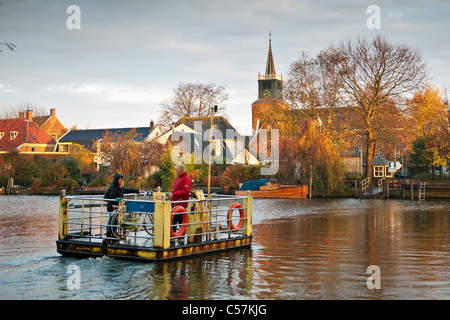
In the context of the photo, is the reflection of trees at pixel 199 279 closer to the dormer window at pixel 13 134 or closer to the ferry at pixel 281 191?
the ferry at pixel 281 191

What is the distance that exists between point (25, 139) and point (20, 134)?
1.94 meters

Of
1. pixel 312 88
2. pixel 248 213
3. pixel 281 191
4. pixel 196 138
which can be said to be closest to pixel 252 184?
pixel 281 191

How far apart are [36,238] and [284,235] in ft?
31.4

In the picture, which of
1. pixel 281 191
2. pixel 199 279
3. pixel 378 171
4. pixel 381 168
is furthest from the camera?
pixel 378 171

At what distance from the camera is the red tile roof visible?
83125mm

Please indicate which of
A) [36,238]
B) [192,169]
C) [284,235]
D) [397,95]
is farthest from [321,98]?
[36,238]

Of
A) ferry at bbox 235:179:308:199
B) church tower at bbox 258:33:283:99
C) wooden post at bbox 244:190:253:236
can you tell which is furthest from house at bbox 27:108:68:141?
wooden post at bbox 244:190:253:236

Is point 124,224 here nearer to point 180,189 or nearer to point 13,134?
point 180,189

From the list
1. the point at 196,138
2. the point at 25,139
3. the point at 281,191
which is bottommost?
the point at 281,191

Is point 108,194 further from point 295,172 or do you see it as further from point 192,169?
point 192,169

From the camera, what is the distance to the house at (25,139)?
81.8 m

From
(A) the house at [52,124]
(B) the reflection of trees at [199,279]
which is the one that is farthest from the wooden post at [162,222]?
(A) the house at [52,124]

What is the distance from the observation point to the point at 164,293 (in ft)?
36.1

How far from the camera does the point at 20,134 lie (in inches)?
3329
